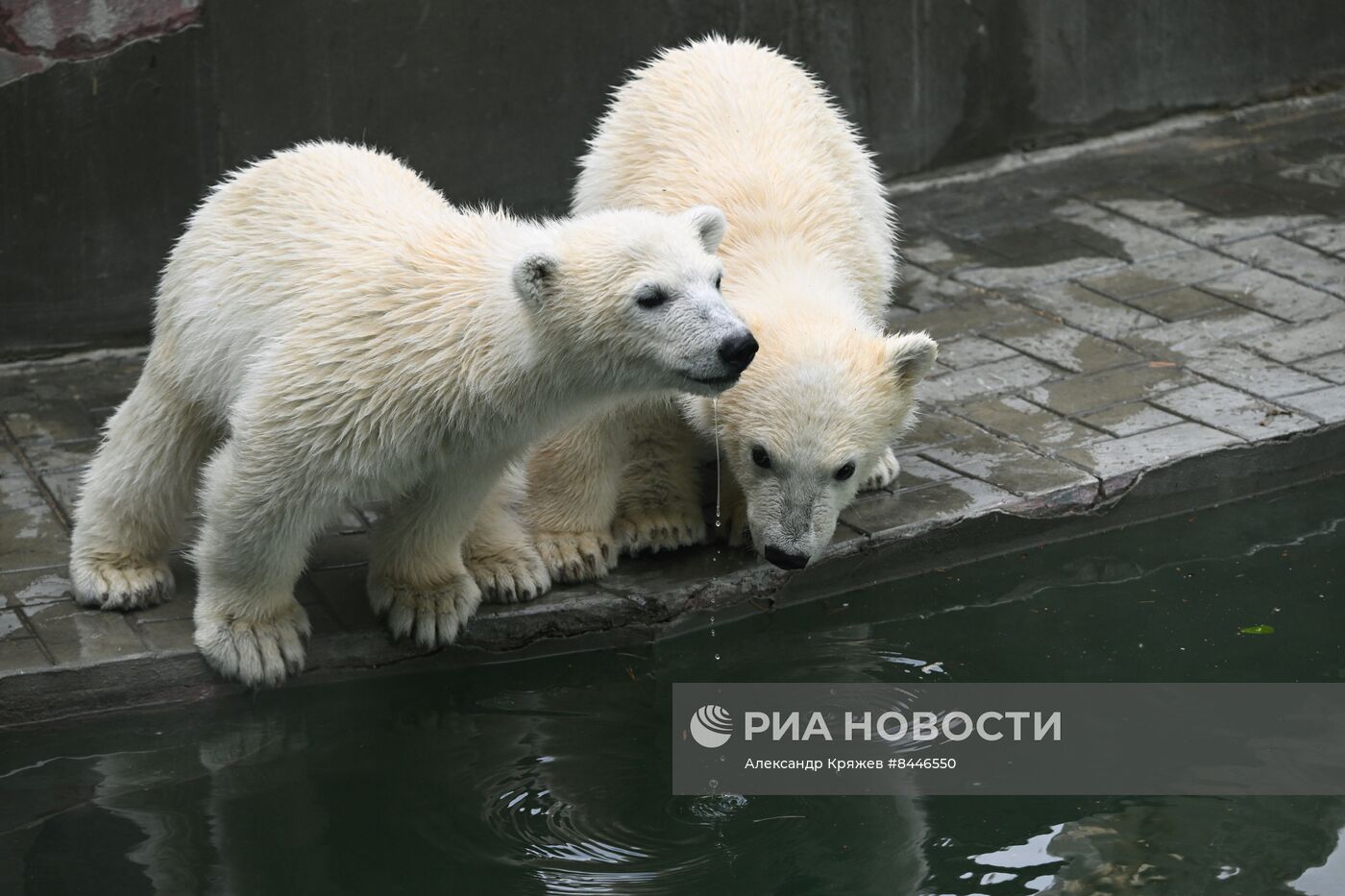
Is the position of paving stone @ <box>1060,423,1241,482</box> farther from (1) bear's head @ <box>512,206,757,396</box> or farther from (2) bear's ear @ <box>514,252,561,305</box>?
(2) bear's ear @ <box>514,252,561,305</box>

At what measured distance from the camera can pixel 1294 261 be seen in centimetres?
748

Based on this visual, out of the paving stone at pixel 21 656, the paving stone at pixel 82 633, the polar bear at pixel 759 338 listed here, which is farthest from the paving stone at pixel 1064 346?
the paving stone at pixel 21 656

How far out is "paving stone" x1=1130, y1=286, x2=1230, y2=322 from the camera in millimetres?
7059

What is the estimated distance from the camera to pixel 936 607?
5.48 m

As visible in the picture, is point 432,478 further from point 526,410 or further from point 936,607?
point 936,607

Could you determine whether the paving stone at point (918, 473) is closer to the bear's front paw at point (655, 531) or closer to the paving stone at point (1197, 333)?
the bear's front paw at point (655, 531)

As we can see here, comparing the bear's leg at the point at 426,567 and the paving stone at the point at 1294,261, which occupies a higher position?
the paving stone at the point at 1294,261

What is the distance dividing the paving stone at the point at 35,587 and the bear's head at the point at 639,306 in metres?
1.85

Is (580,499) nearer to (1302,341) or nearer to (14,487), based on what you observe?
(14,487)

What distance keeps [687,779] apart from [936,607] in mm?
1284

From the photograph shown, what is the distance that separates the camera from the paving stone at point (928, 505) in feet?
18.4

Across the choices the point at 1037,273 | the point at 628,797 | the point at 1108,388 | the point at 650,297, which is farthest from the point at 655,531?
the point at 1037,273

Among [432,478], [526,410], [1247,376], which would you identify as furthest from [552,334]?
[1247,376]

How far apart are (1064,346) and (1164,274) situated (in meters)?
0.93
